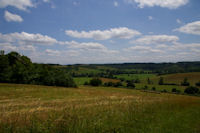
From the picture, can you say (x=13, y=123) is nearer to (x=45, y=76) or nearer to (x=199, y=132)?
(x=199, y=132)

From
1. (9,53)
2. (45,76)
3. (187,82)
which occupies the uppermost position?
(9,53)

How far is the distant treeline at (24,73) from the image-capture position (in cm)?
4734

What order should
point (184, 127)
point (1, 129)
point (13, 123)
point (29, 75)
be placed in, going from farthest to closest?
point (29, 75)
point (184, 127)
point (13, 123)
point (1, 129)

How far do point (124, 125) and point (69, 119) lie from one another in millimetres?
2644

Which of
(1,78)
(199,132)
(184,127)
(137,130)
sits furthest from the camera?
(1,78)

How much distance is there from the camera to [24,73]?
50.4 m

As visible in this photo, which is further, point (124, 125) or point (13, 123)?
point (124, 125)

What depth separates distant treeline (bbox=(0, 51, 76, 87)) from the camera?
47.3 metres

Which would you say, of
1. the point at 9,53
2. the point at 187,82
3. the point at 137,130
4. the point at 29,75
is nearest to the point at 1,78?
the point at 29,75

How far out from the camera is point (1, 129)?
4898 millimetres

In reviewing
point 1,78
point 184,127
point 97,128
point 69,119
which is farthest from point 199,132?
point 1,78

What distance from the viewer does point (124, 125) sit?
6.11m

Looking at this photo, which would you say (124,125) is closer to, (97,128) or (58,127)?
(97,128)

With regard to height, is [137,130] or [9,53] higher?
[9,53]
